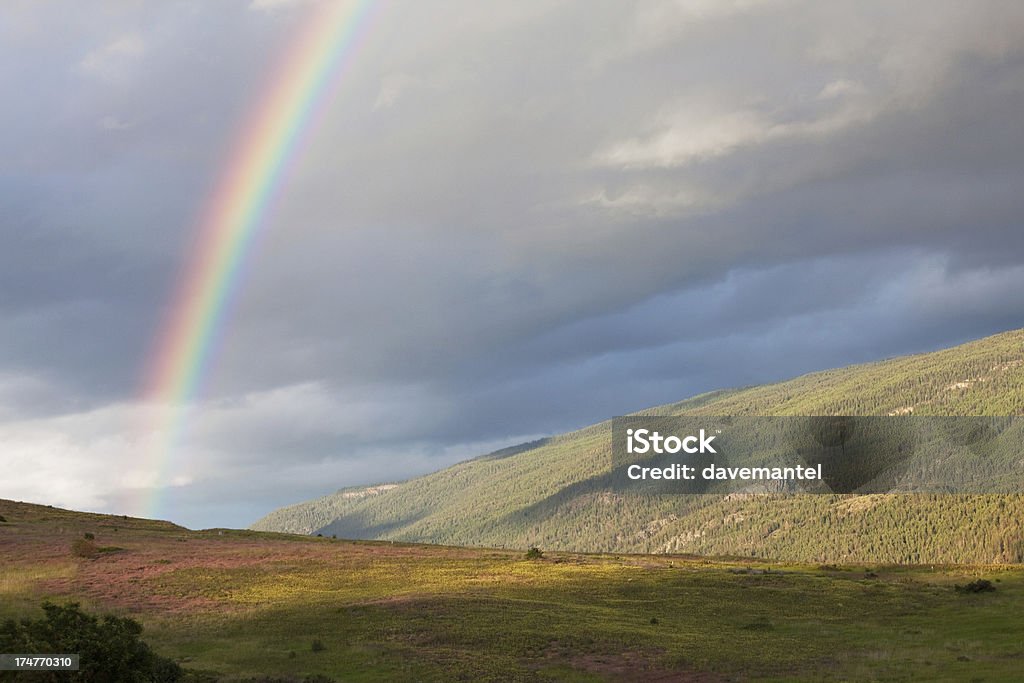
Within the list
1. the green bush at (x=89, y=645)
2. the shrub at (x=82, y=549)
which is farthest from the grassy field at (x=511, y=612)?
the green bush at (x=89, y=645)

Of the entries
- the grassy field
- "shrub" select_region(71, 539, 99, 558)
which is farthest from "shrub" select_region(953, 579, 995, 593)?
"shrub" select_region(71, 539, 99, 558)

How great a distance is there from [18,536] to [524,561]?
5216cm

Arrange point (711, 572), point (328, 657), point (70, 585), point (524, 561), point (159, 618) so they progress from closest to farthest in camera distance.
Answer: point (328, 657)
point (159, 618)
point (70, 585)
point (711, 572)
point (524, 561)

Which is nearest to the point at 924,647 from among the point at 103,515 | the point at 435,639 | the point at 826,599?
the point at 826,599

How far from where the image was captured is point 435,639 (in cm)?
5903

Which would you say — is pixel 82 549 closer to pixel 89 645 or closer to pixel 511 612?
pixel 511 612

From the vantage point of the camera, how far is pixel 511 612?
6788cm

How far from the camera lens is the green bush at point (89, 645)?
4088 cm

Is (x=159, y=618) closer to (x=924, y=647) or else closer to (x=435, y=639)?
(x=435, y=639)

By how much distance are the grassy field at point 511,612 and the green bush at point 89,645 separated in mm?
6671

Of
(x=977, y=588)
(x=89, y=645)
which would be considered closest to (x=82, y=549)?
(x=89, y=645)

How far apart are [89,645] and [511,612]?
107ft

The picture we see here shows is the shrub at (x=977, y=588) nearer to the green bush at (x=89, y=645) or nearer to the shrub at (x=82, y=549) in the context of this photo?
the green bush at (x=89, y=645)

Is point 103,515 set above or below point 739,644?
above
